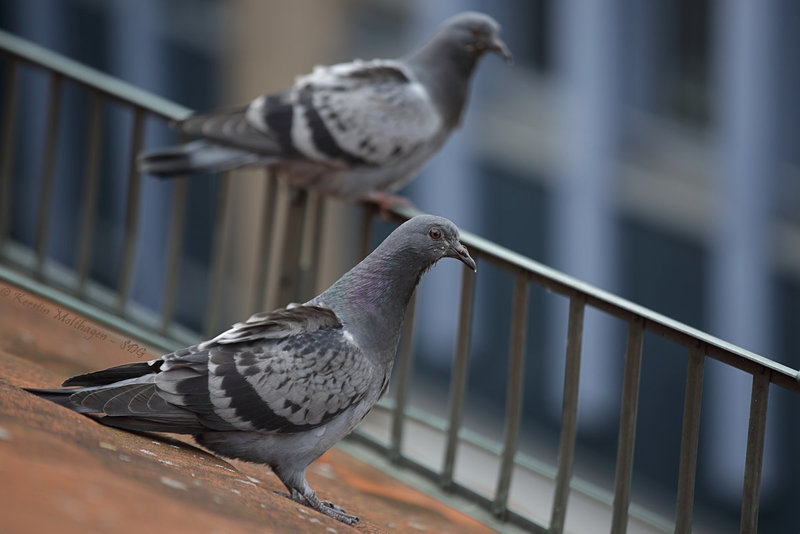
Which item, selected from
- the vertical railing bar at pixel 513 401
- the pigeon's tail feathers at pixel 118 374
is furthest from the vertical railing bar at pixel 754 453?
the pigeon's tail feathers at pixel 118 374

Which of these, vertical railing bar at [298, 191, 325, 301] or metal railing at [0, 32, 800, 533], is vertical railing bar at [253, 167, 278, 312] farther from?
vertical railing bar at [298, 191, 325, 301]

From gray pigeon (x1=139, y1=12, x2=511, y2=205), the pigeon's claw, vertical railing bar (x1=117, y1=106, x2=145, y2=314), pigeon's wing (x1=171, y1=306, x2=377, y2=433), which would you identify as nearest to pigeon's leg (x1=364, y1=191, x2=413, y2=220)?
gray pigeon (x1=139, y1=12, x2=511, y2=205)

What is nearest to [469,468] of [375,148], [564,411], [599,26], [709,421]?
[709,421]

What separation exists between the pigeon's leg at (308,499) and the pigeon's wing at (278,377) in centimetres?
24

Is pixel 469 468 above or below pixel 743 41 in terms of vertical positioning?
below

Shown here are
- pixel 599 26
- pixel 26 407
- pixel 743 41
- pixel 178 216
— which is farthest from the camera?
pixel 599 26

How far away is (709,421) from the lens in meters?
10.6

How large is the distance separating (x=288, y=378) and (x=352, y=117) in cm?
248

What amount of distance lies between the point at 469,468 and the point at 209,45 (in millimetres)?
5877

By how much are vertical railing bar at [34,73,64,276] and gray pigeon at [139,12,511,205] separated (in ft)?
1.84

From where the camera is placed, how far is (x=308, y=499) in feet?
15.6

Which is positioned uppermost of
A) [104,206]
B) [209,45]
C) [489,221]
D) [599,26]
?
[599,26]

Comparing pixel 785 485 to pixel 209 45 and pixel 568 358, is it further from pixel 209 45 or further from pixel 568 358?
pixel 209 45

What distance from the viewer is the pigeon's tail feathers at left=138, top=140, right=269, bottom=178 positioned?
6699 mm
